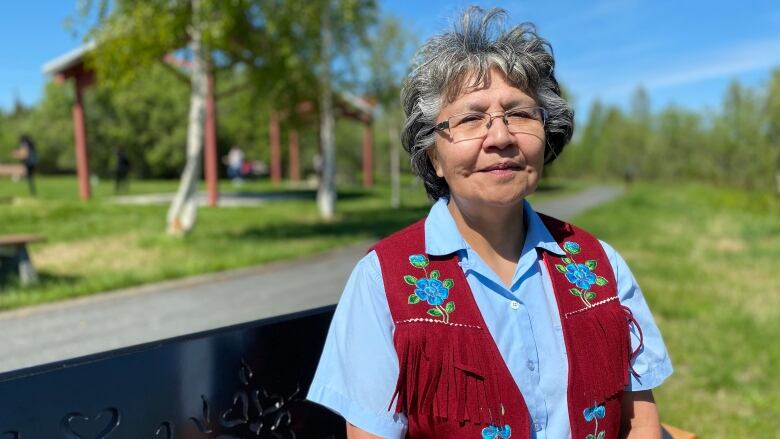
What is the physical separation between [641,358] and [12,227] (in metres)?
12.0

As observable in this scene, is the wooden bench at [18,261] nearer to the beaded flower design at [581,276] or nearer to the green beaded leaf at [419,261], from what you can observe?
the green beaded leaf at [419,261]

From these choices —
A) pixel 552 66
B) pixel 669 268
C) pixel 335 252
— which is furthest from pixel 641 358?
pixel 335 252

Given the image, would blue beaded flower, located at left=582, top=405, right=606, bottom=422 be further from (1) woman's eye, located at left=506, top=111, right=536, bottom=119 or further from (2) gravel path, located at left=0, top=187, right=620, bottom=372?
(2) gravel path, located at left=0, top=187, right=620, bottom=372

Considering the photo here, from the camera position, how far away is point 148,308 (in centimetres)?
625

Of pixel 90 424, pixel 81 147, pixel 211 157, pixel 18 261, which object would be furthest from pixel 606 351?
pixel 81 147

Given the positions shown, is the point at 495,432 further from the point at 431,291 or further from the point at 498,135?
the point at 498,135

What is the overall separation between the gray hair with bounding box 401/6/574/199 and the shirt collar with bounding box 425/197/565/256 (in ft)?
0.62

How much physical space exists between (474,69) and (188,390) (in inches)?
44.4

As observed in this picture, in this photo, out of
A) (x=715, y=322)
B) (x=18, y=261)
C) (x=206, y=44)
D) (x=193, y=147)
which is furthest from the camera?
(x=193, y=147)

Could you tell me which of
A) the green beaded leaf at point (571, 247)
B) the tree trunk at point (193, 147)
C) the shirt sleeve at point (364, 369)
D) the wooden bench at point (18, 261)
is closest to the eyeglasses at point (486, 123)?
the green beaded leaf at point (571, 247)

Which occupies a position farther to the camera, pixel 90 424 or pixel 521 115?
pixel 521 115

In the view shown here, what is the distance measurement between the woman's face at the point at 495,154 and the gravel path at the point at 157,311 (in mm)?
3721

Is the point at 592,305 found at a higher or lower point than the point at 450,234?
lower

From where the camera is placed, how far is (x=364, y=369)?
59.5 inches
